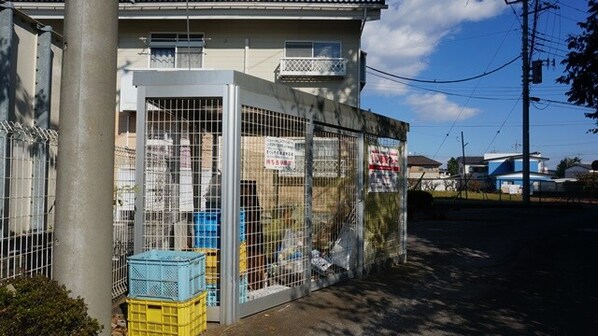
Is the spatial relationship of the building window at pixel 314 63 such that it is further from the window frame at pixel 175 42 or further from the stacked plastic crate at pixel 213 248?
the stacked plastic crate at pixel 213 248

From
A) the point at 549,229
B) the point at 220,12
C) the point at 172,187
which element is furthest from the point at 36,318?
the point at 549,229

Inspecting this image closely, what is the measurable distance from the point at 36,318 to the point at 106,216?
2.45 ft

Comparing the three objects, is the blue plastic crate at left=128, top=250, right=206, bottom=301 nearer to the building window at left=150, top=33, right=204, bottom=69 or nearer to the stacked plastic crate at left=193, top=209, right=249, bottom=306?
the stacked plastic crate at left=193, top=209, right=249, bottom=306

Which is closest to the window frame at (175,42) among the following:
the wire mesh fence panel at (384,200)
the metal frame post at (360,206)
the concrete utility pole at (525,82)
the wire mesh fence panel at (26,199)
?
the wire mesh fence panel at (384,200)

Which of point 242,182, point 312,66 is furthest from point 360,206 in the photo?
point 312,66

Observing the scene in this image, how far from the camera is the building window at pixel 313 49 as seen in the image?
17328mm

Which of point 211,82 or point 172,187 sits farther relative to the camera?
point 172,187

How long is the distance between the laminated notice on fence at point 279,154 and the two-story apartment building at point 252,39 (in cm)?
1063

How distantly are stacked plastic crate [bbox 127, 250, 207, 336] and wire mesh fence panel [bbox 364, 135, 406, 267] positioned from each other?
3858mm

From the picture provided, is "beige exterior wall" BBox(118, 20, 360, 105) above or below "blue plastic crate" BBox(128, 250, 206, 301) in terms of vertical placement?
above

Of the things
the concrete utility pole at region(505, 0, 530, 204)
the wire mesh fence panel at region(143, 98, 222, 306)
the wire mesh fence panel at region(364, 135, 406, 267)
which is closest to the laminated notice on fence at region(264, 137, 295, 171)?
the wire mesh fence panel at region(143, 98, 222, 306)

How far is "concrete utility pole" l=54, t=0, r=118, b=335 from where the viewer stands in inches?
129

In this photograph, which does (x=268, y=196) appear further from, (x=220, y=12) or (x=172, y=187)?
(x=220, y=12)

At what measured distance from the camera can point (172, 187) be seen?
592 centimetres
